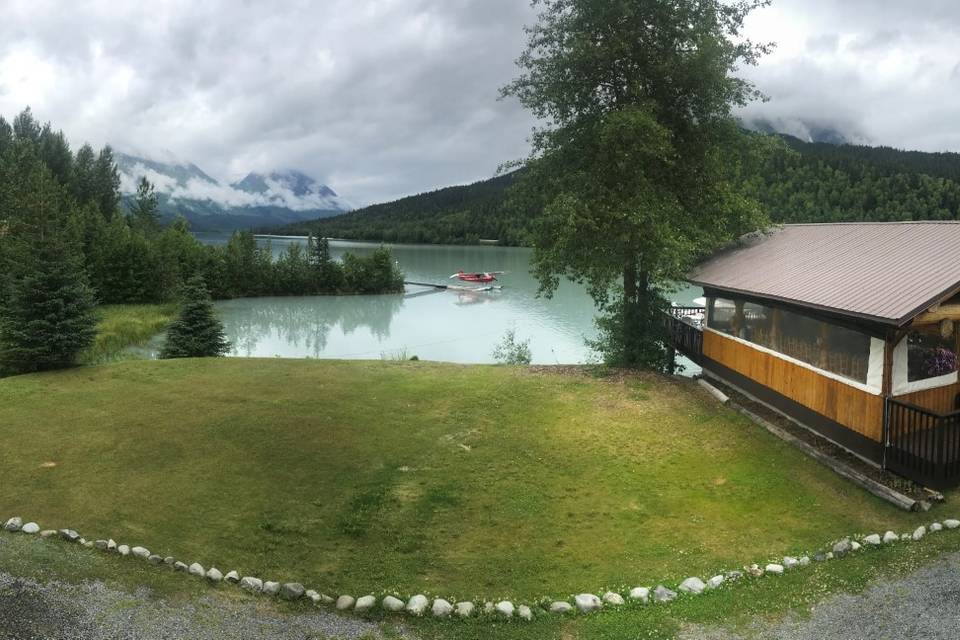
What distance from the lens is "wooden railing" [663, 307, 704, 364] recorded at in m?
16.6

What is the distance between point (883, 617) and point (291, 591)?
6.44 metres

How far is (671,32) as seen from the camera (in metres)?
16.3

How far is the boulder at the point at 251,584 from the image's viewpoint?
23.0 feet

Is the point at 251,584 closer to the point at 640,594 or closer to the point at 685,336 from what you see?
the point at 640,594

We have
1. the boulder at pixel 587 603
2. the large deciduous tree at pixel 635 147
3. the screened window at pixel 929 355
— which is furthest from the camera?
the large deciduous tree at pixel 635 147

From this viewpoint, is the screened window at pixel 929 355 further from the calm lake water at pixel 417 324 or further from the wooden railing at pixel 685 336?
the calm lake water at pixel 417 324

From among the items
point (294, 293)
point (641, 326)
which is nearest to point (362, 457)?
point (641, 326)

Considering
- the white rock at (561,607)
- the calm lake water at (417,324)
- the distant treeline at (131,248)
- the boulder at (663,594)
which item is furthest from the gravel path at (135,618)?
the distant treeline at (131,248)

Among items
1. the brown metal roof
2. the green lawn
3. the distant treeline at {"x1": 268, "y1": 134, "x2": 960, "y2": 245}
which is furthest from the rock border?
the distant treeline at {"x1": 268, "y1": 134, "x2": 960, "y2": 245}

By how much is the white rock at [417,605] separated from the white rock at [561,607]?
1412 mm

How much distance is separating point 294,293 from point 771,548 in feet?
177

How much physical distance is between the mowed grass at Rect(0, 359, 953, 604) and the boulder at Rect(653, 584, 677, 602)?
0.80 ft

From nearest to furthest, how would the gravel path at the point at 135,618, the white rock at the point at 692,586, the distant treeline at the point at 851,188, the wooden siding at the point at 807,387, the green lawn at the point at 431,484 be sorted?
1. the gravel path at the point at 135,618
2. the white rock at the point at 692,586
3. the green lawn at the point at 431,484
4. the wooden siding at the point at 807,387
5. the distant treeline at the point at 851,188

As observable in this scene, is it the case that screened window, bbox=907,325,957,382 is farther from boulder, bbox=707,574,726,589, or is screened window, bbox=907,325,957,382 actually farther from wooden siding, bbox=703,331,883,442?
boulder, bbox=707,574,726,589
